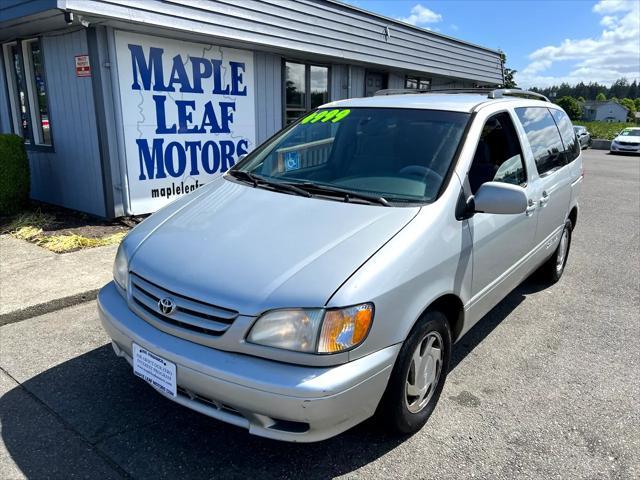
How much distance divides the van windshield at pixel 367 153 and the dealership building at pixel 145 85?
3.42 metres

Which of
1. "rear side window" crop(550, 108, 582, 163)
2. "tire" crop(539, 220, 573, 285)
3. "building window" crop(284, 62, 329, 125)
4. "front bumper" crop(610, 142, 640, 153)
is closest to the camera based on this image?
"rear side window" crop(550, 108, 582, 163)

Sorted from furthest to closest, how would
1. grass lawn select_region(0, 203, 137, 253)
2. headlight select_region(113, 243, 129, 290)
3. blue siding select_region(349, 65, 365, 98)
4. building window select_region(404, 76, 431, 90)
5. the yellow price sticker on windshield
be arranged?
building window select_region(404, 76, 431, 90) → blue siding select_region(349, 65, 365, 98) → grass lawn select_region(0, 203, 137, 253) → the yellow price sticker on windshield → headlight select_region(113, 243, 129, 290)

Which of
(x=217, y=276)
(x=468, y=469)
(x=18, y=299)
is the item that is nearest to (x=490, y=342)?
(x=468, y=469)

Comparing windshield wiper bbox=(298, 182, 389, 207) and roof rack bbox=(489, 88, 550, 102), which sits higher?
roof rack bbox=(489, 88, 550, 102)

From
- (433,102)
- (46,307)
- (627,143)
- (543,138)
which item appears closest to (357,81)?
(543,138)

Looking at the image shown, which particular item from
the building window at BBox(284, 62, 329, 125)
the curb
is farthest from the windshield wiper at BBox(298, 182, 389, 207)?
the building window at BBox(284, 62, 329, 125)

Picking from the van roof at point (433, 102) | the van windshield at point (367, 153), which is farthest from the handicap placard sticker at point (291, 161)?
the van roof at point (433, 102)

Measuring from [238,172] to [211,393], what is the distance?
70.4 inches

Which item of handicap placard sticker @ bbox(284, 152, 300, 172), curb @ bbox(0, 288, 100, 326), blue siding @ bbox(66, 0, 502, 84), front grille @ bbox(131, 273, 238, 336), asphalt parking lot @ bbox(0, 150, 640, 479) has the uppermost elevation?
blue siding @ bbox(66, 0, 502, 84)

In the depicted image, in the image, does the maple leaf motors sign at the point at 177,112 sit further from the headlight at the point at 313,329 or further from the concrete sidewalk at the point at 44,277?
the headlight at the point at 313,329

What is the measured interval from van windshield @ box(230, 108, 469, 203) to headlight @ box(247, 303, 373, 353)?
867 millimetres

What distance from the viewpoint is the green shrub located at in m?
Result: 6.39

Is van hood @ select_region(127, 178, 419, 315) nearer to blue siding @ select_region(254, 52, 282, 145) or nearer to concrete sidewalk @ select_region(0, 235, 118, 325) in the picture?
concrete sidewalk @ select_region(0, 235, 118, 325)

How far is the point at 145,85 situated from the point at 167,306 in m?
5.19
